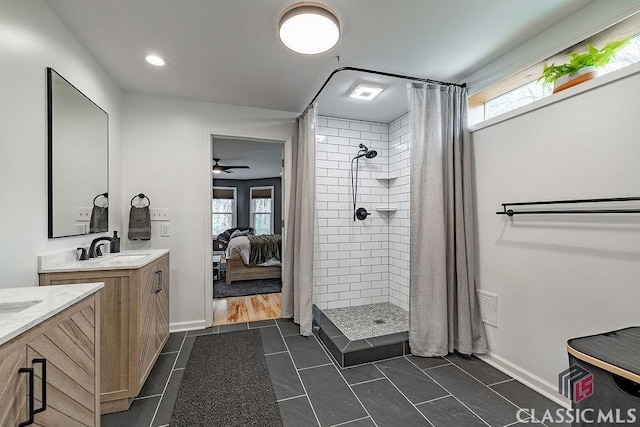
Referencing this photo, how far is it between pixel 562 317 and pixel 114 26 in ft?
11.2

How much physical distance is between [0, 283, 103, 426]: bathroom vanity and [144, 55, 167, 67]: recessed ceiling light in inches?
70.3

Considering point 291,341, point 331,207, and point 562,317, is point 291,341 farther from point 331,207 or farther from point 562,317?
point 562,317

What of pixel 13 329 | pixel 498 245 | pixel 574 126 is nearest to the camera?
pixel 13 329

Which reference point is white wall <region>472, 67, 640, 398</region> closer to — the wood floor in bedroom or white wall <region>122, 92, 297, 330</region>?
the wood floor in bedroom

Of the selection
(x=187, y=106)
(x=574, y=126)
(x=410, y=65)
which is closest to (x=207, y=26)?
(x=187, y=106)

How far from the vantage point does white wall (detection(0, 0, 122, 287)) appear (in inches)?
50.2

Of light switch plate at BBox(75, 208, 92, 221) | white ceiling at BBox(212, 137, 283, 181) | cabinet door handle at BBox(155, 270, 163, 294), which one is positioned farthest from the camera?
white ceiling at BBox(212, 137, 283, 181)

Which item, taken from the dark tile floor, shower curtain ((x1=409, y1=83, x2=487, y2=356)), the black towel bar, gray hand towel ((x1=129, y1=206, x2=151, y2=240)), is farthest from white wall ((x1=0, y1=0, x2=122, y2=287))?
the black towel bar

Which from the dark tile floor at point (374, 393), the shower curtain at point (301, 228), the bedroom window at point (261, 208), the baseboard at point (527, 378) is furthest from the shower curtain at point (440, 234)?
the bedroom window at point (261, 208)

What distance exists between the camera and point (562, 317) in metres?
1.62

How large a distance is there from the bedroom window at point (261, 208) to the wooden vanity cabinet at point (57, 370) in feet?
22.3

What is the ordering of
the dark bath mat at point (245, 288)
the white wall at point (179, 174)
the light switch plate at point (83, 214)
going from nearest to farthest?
the light switch plate at point (83, 214)
the white wall at point (179, 174)
the dark bath mat at point (245, 288)

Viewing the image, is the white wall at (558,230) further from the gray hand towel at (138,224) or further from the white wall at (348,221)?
the gray hand towel at (138,224)

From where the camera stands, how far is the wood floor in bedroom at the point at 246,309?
3.05 m
